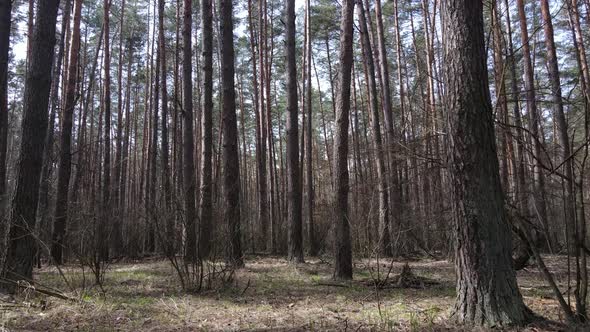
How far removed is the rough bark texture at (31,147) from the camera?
16.3ft

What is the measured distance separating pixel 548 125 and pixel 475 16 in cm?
2693

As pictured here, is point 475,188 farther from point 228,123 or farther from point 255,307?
point 228,123

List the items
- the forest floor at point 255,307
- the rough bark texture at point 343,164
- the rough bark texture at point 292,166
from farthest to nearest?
the rough bark texture at point 292,166 → the rough bark texture at point 343,164 → the forest floor at point 255,307

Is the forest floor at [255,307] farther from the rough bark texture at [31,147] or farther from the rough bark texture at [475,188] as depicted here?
the rough bark texture at [31,147]

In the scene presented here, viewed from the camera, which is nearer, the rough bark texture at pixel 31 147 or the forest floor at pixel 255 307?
the forest floor at pixel 255 307

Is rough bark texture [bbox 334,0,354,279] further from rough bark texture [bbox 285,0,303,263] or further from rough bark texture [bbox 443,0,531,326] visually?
rough bark texture [bbox 443,0,531,326]

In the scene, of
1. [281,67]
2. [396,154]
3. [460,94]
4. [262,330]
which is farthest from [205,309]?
[281,67]

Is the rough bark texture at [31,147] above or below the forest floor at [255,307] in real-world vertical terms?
above

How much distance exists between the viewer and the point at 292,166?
9.11 metres

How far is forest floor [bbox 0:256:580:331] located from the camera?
12.2 ft

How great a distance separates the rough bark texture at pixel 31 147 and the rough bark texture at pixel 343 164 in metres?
3.94

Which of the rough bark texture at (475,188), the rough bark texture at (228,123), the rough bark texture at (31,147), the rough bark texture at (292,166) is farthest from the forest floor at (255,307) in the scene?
the rough bark texture at (292,166)

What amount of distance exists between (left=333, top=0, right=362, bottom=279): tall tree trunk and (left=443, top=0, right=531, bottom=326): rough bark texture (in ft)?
9.04

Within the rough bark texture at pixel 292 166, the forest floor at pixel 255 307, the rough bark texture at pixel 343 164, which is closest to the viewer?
the forest floor at pixel 255 307
